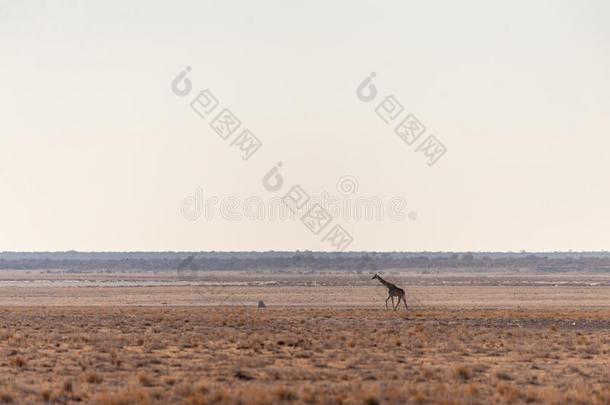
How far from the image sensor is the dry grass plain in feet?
80.0

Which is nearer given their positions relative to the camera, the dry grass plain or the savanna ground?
the dry grass plain

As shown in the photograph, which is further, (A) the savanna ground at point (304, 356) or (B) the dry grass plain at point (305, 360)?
(A) the savanna ground at point (304, 356)

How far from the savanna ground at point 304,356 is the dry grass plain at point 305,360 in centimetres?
5

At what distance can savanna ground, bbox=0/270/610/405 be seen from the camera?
80.4ft

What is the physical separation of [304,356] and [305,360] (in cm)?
84

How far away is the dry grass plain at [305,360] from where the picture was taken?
2439 centimetres

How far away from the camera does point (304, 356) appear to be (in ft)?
106

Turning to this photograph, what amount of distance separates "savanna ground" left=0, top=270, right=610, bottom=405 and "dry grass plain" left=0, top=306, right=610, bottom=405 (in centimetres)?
5

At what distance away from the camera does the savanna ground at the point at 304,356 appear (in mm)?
24497

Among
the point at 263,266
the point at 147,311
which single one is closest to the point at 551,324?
the point at 147,311

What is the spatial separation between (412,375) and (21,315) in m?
30.5

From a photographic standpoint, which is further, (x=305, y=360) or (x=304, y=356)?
(x=304, y=356)

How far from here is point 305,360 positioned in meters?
31.6

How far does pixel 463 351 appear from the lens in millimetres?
34312
